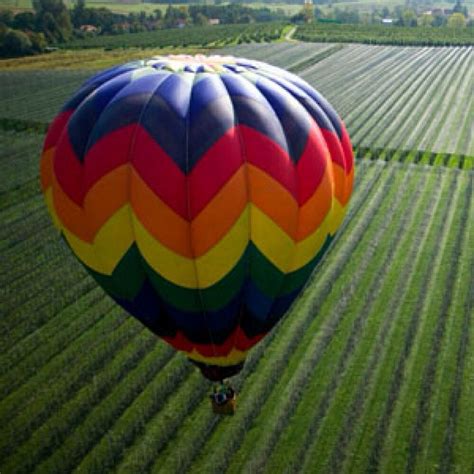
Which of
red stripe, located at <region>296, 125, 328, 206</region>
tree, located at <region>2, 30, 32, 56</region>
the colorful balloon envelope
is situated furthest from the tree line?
red stripe, located at <region>296, 125, 328, 206</region>

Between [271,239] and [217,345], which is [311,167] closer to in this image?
[271,239]

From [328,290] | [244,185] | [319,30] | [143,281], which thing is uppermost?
[244,185]

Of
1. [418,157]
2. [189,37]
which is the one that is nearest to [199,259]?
[418,157]

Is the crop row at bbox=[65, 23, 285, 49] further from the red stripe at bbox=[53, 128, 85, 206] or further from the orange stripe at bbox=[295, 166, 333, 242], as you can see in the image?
the orange stripe at bbox=[295, 166, 333, 242]

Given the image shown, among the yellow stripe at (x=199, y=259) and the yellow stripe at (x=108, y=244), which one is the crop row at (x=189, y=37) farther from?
the yellow stripe at (x=199, y=259)

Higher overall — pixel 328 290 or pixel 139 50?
pixel 328 290

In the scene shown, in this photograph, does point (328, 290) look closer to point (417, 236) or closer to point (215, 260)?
point (417, 236)

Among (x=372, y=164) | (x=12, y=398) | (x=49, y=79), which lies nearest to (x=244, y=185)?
(x=12, y=398)
